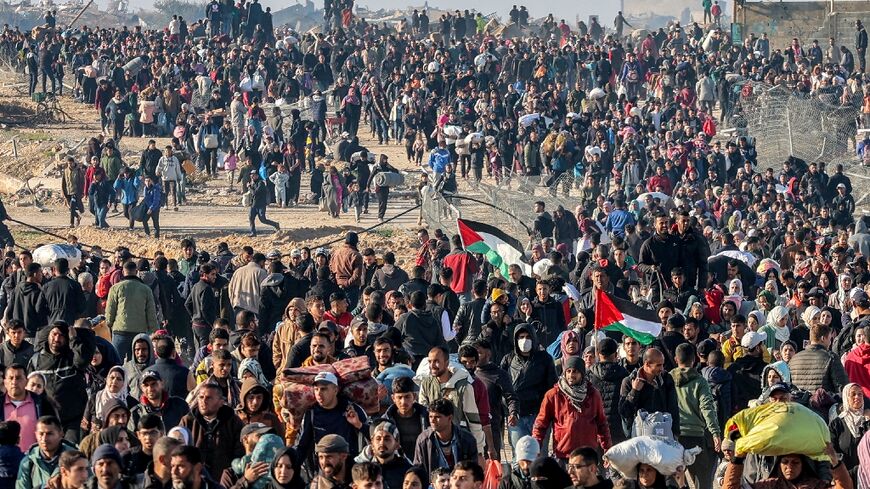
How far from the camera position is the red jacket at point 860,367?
13.6 m

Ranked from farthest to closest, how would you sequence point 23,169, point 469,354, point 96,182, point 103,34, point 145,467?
point 103,34, point 23,169, point 96,182, point 469,354, point 145,467

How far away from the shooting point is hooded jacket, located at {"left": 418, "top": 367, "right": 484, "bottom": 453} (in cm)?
1206

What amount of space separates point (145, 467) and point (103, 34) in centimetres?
3480

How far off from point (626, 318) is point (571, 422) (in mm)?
2769

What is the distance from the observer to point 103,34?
44.3 metres

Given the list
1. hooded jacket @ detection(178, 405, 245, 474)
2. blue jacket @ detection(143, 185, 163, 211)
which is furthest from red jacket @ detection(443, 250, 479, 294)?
A: blue jacket @ detection(143, 185, 163, 211)

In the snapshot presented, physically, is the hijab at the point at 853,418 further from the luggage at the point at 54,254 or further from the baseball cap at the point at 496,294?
the luggage at the point at 54,254

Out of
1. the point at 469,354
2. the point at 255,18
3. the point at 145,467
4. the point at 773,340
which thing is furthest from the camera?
the point at 255,18

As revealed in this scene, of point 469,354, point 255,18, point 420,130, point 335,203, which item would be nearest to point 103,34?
point 255,18

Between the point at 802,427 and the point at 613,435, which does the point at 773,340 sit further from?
the point at 802,427

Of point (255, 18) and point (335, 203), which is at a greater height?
point (255, 18)

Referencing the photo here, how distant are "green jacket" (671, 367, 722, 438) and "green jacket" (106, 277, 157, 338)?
5.39 metres

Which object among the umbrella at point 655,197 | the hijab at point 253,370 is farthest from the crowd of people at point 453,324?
the umbrella at point 655,197

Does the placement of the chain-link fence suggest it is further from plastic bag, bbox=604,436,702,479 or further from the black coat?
plastic bag, bbox=604,436,702,479
